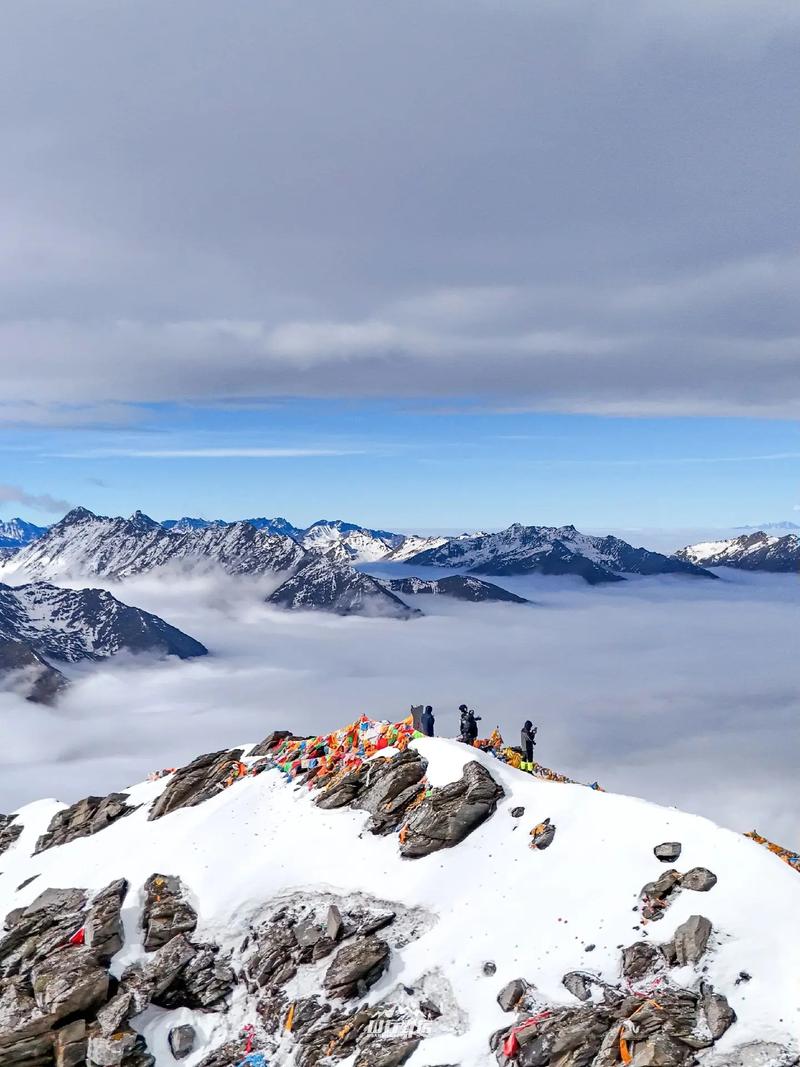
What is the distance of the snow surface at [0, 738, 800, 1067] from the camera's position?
1085 inches

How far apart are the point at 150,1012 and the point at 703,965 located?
2480cm

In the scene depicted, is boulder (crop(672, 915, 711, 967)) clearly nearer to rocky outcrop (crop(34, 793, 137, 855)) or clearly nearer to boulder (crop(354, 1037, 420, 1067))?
boulder (crop(354, 1037, 420, 1067))

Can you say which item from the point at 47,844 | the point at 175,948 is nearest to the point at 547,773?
the point at 175,948

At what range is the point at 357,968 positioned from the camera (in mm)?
32375

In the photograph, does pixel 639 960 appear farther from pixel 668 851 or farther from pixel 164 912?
pixel 164 912

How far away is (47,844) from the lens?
5534 centimetres

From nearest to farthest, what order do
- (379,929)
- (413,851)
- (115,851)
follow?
(379,929), (413,851), (115,851)

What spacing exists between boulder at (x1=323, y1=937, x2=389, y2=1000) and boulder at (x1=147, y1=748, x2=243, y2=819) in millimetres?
19860

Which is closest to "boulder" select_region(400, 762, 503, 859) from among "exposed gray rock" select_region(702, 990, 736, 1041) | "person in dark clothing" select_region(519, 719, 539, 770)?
"person in dark clothing" select_region(519, 719, 539, 770)

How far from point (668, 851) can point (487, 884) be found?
28.8 ft

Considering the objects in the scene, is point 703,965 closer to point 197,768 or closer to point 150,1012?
point 150,1012

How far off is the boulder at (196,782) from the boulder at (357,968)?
19.9 m

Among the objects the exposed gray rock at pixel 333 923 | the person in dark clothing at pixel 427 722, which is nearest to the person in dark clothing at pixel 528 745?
→ the person in dark clothing at pixel 427 722

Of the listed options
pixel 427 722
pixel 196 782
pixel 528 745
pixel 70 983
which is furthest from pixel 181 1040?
pixel 528 745
